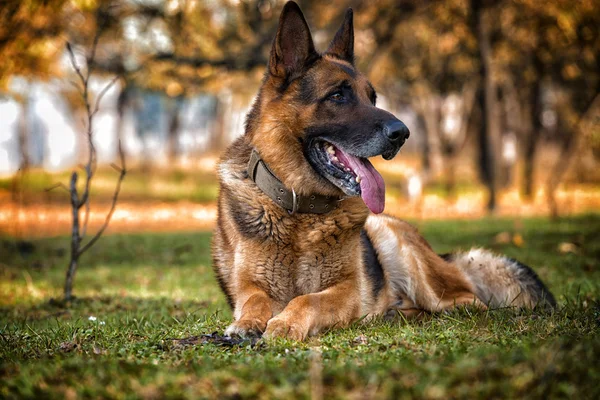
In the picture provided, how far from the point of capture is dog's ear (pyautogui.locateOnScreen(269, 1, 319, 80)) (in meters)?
4.85

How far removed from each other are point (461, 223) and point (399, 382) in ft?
41.7

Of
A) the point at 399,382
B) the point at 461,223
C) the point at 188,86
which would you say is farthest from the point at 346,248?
the point at 188,86

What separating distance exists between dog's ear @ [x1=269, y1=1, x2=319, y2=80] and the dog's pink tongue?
0.79 metres

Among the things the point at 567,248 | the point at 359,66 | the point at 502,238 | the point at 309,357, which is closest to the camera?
the point at 309,357

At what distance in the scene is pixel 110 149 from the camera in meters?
57.3

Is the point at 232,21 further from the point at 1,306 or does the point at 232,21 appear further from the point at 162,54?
the point at 1,306

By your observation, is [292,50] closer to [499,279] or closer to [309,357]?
[309,357]

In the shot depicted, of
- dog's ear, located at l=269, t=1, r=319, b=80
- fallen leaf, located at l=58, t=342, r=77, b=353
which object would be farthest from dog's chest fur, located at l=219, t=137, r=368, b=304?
fallen leaf, located at l=58, t=342, r=77, b=353

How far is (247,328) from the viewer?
412 cm

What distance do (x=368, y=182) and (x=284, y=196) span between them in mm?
670

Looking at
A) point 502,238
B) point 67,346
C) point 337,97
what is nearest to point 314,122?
point 337,97

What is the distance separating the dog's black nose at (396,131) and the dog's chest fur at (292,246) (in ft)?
2.33

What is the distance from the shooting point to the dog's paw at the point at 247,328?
13.4ft

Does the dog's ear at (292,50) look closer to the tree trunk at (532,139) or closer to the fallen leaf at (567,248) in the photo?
the fallen leaf at (567,248)
